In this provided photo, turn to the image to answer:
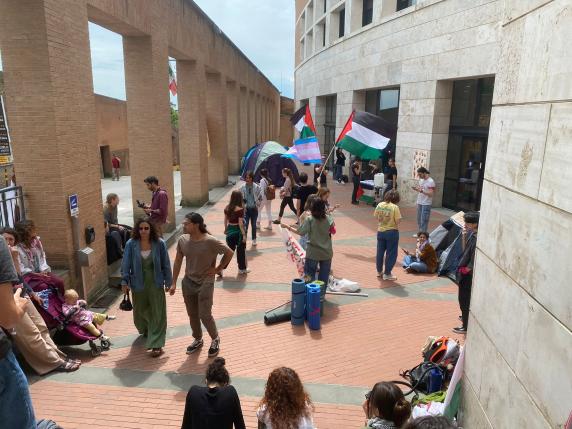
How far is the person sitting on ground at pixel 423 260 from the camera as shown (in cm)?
926

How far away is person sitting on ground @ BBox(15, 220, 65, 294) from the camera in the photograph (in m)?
5.81

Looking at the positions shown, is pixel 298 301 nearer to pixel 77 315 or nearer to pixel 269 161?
pixel 77 315

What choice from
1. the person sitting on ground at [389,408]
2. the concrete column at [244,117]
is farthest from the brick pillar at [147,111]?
the concrete column at [244,117]

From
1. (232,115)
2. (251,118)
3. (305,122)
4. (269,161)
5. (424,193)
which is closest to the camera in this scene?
(424,193)

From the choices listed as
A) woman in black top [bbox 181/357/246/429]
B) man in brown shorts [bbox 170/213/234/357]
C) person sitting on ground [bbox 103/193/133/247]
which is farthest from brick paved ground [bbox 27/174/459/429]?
person sitting on ground [bbox 103/193/133/247]

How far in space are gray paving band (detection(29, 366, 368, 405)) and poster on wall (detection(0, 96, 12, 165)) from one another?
4087 mm

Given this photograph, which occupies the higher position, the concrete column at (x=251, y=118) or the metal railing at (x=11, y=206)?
the concrete column at (x=251, y=118)

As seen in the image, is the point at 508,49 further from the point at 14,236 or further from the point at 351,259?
the point at 351,259

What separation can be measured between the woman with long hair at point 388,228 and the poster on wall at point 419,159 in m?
7.52

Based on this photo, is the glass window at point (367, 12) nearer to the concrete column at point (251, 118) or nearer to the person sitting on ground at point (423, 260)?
the concrete column at point (251, 118)

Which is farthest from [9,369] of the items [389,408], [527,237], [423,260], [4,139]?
[423,260]

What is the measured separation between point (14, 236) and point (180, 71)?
34.9 ft

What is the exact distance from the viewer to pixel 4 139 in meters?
7.42

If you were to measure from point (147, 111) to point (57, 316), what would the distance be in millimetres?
6819
